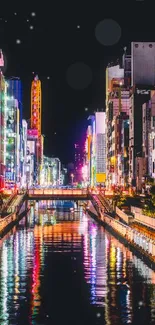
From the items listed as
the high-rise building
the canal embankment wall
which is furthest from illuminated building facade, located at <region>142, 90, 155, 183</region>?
the canal embankment wall

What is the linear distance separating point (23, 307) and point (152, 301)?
554 cm

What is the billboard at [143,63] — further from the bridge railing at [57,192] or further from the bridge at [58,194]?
the bridge at [58,194]

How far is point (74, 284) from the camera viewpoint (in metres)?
40.6

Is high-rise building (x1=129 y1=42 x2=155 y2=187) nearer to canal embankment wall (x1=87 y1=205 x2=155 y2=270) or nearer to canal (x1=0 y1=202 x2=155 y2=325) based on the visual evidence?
canal embankment wall (x1=87 y1=205 x2=155 y2=270)

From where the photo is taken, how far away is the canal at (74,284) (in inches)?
1182

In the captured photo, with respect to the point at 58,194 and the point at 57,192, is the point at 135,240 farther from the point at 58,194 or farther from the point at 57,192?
the point at 57,192

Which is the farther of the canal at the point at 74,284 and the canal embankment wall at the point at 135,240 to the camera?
the canal embankment wall at the point at 135,240

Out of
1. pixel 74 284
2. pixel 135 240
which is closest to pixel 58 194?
pixel 135 240

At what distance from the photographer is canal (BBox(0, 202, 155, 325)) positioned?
98.5ft

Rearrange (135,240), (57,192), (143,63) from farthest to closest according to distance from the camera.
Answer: (143,63), (57,192), (135,240)

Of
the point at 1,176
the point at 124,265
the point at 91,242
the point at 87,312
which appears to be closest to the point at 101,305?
the point at 87,312

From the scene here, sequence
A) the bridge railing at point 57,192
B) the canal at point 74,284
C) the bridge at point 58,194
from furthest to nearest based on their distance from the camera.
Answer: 1. the bridge railing at point 57,192
2. the bridge at point 58,194
3. the canal at point 74,284

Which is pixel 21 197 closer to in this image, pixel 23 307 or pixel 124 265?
pixel 124 265

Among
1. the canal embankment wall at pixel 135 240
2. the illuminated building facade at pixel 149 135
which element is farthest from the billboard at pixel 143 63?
the canal embankment wall at pixel 135 240
